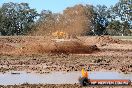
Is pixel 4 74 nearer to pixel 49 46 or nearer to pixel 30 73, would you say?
pixel 30 73

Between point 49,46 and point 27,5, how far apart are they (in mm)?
76413

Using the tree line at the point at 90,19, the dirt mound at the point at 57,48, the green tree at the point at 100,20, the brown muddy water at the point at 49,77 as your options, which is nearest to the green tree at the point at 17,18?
the tree line at the point at 90,19

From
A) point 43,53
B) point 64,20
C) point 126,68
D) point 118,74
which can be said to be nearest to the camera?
point 118,74

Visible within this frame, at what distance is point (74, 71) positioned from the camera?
60.1 feet

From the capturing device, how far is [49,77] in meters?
16.1

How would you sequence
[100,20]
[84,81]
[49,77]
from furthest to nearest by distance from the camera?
1. [100,20]
2. [49,77]
3. [84,81]

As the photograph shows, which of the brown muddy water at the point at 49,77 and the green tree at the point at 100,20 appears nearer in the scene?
the brown muddy water at the point at 49,77

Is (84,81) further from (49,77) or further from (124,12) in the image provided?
(124,12)

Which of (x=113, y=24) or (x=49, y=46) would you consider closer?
(x=49, y=46)

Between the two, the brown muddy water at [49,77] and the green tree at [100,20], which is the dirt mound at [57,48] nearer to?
the brown muddy water at [49,77]

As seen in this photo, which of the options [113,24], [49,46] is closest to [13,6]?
[113,24]

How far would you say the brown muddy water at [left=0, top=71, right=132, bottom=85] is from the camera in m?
14.7

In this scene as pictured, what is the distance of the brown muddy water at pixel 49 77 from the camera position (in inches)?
579

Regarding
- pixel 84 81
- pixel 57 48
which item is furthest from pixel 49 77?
pixel 57 48
